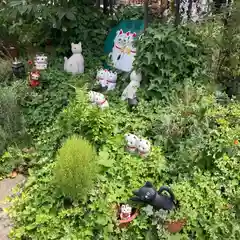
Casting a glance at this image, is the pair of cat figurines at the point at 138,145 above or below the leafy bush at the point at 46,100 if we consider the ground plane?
above

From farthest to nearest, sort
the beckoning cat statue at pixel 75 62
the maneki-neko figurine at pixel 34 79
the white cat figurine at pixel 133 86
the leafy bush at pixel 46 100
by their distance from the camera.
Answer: the beckoning cat statue at pixel 75 62 < the maneki-neko figurine at pixel 34 79 < the white cat figurine at pixel 133 86 < the leafy bush at pixel 46 100

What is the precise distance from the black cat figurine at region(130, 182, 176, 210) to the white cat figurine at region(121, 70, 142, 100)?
1544 millimetres

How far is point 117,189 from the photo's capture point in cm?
296

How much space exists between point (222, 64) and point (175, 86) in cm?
70

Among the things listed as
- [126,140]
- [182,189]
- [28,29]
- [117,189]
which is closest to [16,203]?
[117,189]

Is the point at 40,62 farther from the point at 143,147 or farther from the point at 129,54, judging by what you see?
the point at 143,147

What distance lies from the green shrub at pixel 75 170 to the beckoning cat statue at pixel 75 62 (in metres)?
1.87

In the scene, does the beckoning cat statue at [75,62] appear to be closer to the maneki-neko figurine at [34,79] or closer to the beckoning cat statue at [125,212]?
the maneki-neko figurine at [34,79]

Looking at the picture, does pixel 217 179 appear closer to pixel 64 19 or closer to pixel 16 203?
pixel 16 203

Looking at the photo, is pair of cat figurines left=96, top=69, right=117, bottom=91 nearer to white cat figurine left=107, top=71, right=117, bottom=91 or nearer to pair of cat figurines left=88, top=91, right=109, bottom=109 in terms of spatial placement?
white cat figurine left=107, top=71, right=117, bottom=91

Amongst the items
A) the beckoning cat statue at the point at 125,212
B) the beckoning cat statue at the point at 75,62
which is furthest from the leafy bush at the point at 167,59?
the beckoning cat statue at the point at 125,212

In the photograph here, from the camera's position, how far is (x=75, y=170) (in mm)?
2707

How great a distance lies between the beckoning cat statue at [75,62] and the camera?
14.8 ft

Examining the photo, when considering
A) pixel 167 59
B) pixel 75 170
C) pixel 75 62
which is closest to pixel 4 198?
pixel 75 170
